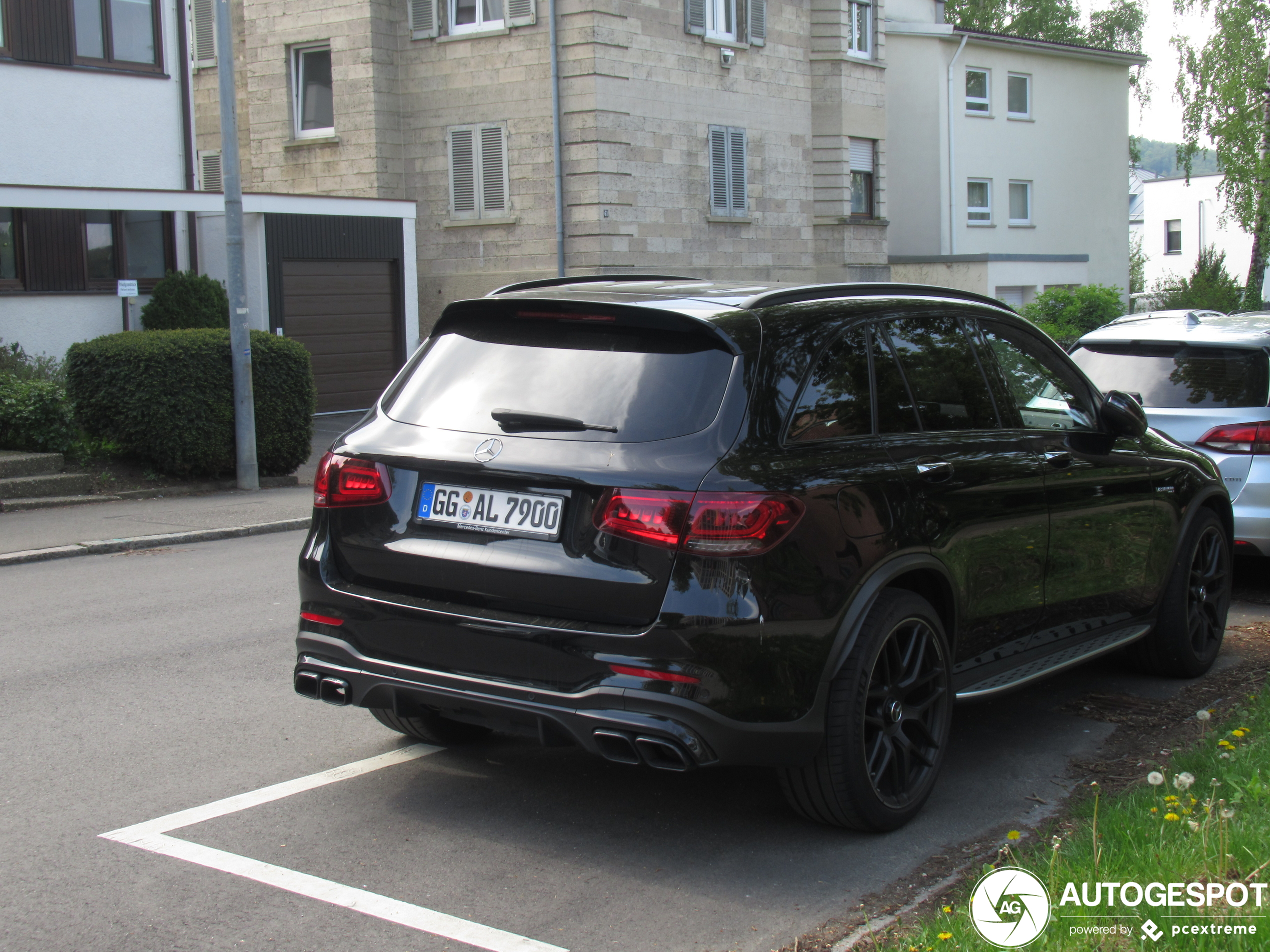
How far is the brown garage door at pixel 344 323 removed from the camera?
898 inches

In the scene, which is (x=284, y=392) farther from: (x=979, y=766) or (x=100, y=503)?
(x=979, y=766)

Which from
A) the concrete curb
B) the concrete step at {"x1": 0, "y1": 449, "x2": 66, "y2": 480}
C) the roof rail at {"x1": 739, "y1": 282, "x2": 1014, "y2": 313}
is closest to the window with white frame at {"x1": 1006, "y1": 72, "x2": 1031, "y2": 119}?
the concrete step at {"x1": 0, "y1": 449, "x2": 66, "y2": 480}

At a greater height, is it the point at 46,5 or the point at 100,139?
the point at 46,5

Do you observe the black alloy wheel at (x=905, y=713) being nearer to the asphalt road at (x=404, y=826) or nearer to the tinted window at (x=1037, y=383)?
the asphalt road at (x=404, y=826)

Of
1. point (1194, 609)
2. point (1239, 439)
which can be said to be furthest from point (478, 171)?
point (1194, 609)

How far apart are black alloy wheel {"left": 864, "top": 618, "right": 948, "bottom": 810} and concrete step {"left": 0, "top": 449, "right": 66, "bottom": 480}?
11148mm

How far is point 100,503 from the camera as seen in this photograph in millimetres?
13453

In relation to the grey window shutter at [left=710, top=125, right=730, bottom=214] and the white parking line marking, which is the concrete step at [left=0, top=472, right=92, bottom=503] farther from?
the grey window shutter at [left=710, top=125, right=730, bottom=214]

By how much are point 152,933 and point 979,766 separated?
299 centimetres

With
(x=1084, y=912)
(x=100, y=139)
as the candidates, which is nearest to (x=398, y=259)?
(x=100, y=139)

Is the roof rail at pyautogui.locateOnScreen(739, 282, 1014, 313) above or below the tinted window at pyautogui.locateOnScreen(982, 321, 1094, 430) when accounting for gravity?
above

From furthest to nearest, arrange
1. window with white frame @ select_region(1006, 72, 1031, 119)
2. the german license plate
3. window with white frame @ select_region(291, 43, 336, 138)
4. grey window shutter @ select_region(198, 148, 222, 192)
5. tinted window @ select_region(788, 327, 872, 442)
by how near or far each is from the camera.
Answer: window with white frame @ select_region(1006, 72, 1031, 119) < grey window shutter @ select_region(198, 148, 222, 192) < window with white frame @ select_region(291, 43, 336, 138) < tinted window @ select_region(788, 327, 872, 442) < the german license plate

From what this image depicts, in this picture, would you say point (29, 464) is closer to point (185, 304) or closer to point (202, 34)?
point (185, 304)

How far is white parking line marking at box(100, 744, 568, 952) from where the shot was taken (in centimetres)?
375
